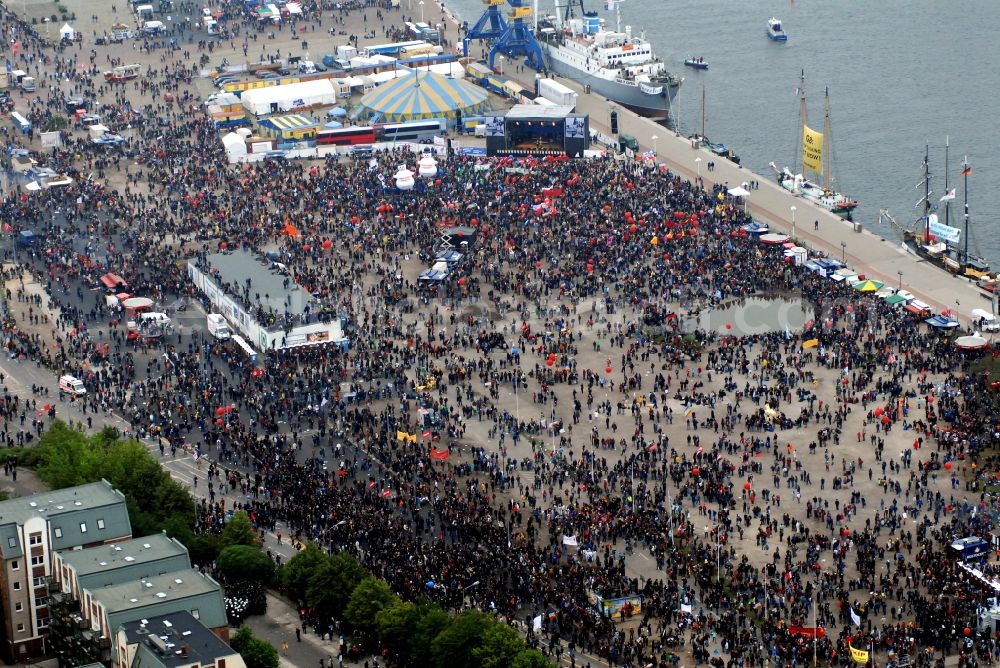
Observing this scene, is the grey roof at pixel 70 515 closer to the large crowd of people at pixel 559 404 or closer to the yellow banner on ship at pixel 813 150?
the large crowd of people at pixel 559 404

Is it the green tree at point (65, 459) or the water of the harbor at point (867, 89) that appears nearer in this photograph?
the green tree at point (65, 459)

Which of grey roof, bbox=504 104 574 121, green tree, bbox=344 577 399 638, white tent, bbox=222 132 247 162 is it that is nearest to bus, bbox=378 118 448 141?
grey roof, bbox=504 104 574 121

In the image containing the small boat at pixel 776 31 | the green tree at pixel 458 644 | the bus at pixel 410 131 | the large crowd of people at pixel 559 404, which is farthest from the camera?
the small boat at pixel 776 31

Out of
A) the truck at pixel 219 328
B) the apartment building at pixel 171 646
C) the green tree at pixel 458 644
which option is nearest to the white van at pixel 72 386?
the truck at pixel 219 328

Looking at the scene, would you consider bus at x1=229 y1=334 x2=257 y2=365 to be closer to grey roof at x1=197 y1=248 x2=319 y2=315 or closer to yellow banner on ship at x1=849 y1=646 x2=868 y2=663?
grey roof at x1=197 y1=248 x2=319 y2=315

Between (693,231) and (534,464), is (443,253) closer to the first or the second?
(693,231)

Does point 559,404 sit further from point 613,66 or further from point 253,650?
point 613,66
